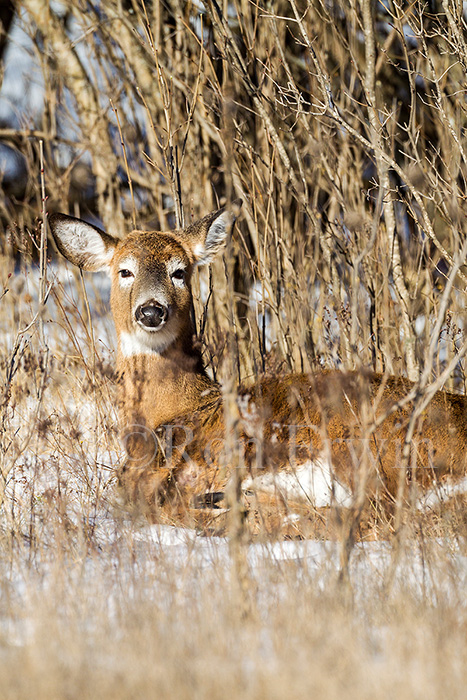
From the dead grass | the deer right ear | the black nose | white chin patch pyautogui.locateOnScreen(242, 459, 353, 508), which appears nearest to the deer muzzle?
the black nose

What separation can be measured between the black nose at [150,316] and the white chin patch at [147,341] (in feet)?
0.55

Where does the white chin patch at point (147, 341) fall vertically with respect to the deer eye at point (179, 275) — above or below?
below

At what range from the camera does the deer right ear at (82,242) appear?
4602mm

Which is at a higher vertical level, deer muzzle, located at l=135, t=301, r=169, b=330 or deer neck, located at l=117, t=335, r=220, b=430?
deer muzzle, located at l=135, t=301, r=169, b=330

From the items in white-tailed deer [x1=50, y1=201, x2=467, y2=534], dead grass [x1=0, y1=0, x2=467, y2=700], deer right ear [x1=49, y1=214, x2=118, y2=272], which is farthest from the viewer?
deer right ear [x1=49, y1=214, x2=118, y2=272]

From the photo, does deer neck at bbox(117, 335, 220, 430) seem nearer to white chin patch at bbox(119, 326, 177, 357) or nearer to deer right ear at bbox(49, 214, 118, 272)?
white chin patch at bbox(119, 326, 177, 357)

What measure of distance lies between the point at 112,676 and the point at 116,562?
1.08 meters

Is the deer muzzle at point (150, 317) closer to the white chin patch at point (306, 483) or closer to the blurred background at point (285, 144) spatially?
the blurred background at point (285, 144)

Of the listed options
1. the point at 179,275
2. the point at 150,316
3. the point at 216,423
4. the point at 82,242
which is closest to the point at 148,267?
the point at 179,275

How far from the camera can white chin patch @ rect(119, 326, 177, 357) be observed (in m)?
4.32

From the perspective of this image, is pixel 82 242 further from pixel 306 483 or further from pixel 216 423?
pixel 306 483

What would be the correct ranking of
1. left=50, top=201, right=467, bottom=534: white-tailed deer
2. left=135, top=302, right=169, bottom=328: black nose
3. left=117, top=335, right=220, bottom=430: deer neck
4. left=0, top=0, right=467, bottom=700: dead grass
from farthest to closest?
left=117, top=335, right=220, bottom=430: deer neck → left=135, top=302, right=169, bottom=328: black nose → left=50, top=201, right=467, bottom=534: white-tailed deer → left=0, top=0, right=467, bottom=700: dead grass

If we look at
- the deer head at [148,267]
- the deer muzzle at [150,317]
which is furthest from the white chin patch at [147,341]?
the deer muzzle at [150,317]

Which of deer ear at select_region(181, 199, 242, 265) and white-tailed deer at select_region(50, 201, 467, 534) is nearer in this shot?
white-tailed deer at select_region(50, 201, 467, 534)
